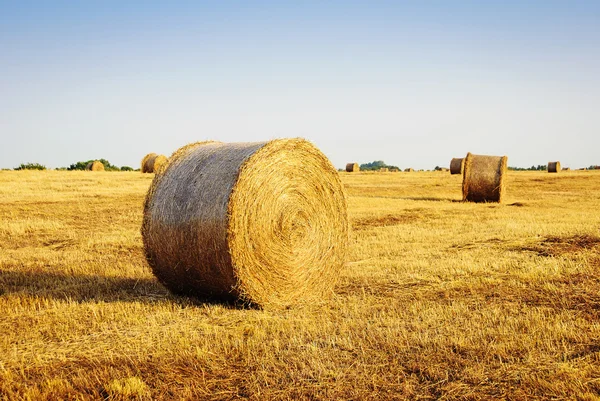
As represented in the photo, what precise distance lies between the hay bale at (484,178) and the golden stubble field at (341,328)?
30.2 ft

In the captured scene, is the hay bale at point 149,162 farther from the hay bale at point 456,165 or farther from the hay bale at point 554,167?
the hay bale at point 554,167

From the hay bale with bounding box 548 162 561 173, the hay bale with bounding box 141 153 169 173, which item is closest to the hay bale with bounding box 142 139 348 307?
the hay bale with bounding box 141 153 169 173

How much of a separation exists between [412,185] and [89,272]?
25274 millimetres

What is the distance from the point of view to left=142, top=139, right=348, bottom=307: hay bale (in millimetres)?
7652

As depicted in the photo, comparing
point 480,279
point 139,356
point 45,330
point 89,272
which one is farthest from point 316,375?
point 89,272

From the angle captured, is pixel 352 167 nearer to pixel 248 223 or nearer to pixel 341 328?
pixel 248 223

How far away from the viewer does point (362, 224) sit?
52.5 ft

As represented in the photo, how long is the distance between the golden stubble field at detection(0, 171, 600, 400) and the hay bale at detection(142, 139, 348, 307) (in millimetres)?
368

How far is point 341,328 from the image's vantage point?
259 inches

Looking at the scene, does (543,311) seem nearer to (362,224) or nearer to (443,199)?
(362,224)

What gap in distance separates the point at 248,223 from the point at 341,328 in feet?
6.25

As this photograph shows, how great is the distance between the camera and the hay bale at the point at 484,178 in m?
22.4

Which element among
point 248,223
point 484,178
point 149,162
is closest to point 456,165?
point 484,178

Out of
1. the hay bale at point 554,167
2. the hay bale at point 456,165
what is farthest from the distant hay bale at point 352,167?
the hay bale at point 554,167
